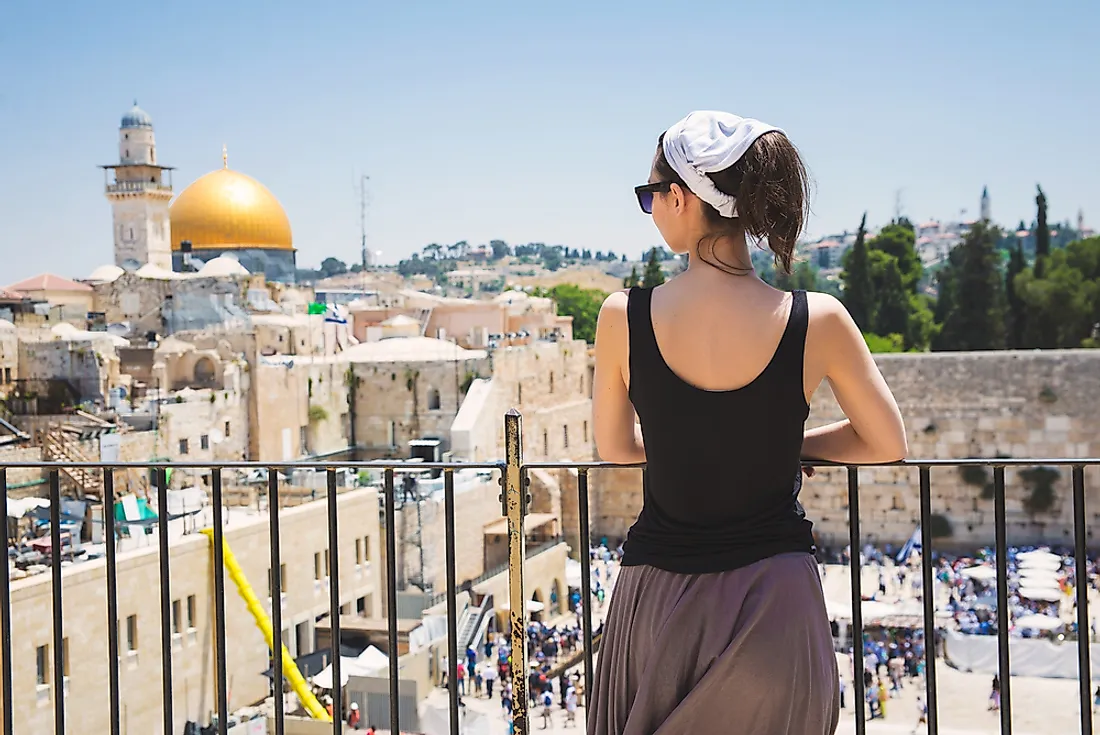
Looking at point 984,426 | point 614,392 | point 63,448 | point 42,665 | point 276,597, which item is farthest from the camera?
point 984,426

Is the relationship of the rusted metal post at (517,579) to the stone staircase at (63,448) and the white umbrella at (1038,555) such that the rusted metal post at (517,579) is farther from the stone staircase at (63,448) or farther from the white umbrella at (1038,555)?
the white umbrella at (1038,555)

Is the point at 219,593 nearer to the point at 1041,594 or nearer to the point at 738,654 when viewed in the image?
the point at 738,654

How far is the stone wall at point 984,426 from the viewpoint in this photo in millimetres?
21234

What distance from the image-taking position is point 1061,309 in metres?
28.2

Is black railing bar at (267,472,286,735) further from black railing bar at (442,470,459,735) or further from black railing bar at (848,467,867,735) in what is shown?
black railing bar at (848,467,867,735)

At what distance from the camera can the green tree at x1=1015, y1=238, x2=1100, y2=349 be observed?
27.9 metres

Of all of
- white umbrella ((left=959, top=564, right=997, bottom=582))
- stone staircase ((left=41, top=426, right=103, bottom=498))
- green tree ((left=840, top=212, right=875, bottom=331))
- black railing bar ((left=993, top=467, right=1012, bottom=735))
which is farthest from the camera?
green tree ((left=840, top=212, right=875, bottom=331))

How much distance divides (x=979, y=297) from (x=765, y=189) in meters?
28.6

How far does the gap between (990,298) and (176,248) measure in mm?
25776

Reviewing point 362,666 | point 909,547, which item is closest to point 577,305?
point 909,547

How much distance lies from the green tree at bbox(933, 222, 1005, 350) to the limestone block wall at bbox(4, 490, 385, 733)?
58.8ft

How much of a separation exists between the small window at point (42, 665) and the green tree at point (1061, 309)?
2366 cm

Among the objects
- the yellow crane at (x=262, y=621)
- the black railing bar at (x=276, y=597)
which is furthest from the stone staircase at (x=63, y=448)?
the black railing bar at (x=276, y=597)

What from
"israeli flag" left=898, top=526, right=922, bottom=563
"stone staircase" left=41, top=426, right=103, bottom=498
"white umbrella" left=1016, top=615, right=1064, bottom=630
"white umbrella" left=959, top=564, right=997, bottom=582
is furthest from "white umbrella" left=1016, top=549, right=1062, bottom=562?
"stone staircase" left=41, top=426, right=103, bottom=498
